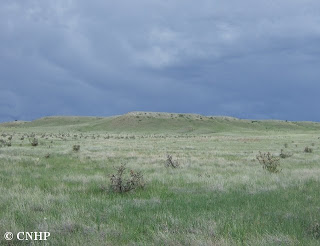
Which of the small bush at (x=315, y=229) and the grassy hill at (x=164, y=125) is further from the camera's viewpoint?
the grassy hill at (x=164, y=125)

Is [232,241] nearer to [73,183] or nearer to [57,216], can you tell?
[57,216]

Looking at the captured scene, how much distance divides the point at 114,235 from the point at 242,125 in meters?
124

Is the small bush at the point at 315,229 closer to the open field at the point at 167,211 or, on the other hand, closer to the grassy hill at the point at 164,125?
the open field at the point at 167,211

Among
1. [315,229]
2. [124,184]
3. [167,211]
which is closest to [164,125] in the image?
[124,184]

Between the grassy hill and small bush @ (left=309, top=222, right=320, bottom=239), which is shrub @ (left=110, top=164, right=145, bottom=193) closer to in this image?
small bush @ (left=309, top=222, right=320, bottom=239)

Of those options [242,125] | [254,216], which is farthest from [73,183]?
[242,125]

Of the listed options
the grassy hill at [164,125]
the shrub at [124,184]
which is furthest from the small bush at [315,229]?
the grassy hill at [164,125]

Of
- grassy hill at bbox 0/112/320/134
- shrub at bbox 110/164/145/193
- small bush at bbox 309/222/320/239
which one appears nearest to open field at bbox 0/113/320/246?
small bush at bbox 309/222/320/239

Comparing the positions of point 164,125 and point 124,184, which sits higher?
point 164,125

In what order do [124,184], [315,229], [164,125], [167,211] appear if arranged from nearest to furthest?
[315,229]
[167,211]
[124,184]
[164,125]

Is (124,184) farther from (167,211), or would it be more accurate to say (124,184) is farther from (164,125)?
(164,125)

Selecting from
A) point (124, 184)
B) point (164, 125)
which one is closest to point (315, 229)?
point (124, 184)

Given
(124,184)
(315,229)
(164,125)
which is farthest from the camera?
(164,125)

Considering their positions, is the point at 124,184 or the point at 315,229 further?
the point at 124,184
